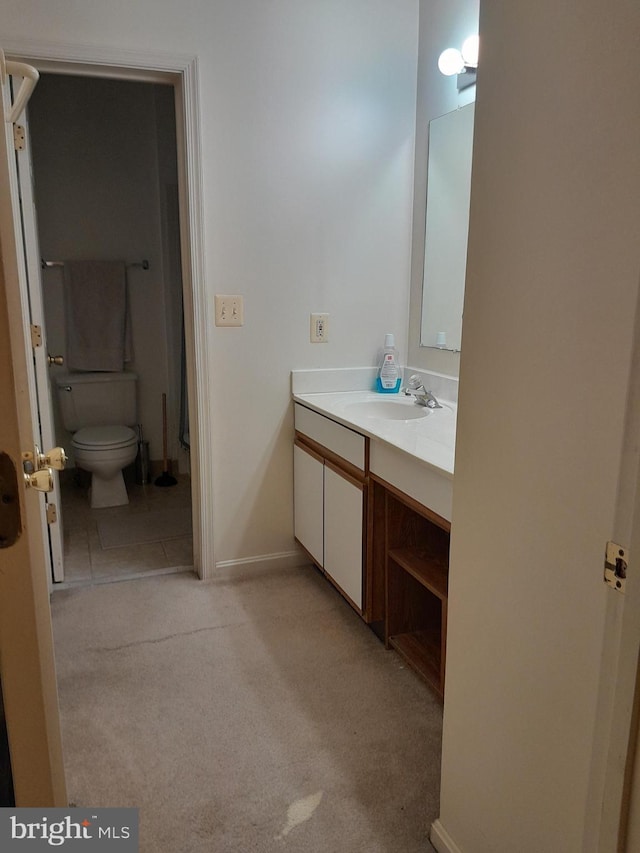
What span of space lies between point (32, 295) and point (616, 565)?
2.28 m

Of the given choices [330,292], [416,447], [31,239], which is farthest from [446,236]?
[31,239]

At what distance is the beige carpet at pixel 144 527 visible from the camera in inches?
127

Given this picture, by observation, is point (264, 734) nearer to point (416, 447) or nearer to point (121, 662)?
point (121, 662)

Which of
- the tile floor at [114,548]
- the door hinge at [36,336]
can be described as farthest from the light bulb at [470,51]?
the tile floor at [114,548]

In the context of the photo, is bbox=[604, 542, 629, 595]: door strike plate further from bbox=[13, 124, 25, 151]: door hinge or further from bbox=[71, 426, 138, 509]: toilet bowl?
bbox=[71, 426, 138, 509]: toilet bowl

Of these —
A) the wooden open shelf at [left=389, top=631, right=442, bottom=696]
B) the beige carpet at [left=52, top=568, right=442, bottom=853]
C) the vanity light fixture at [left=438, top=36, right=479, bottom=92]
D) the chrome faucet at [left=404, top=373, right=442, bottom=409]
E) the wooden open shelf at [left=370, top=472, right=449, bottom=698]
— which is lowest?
the beige carpet at [left=52, top=568, right=442, bottom=853]

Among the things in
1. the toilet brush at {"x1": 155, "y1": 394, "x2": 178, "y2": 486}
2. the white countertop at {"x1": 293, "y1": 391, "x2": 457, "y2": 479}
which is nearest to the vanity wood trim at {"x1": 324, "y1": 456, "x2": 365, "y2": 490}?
the white countertop at {"x1": 293, "y1": 391, "x2": 457, "y2": 479}

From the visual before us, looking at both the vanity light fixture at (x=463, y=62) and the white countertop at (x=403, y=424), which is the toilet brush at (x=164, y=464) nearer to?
the white countertop at (x=403, y=424)

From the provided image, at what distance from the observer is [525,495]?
3.53 ft

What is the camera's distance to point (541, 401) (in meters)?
1.02

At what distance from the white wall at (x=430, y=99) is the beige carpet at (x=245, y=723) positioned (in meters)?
1.09

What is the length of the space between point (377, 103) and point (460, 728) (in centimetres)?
235

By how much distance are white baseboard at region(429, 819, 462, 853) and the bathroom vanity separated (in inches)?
19.3

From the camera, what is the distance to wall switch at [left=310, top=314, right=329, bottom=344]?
2727 mm
